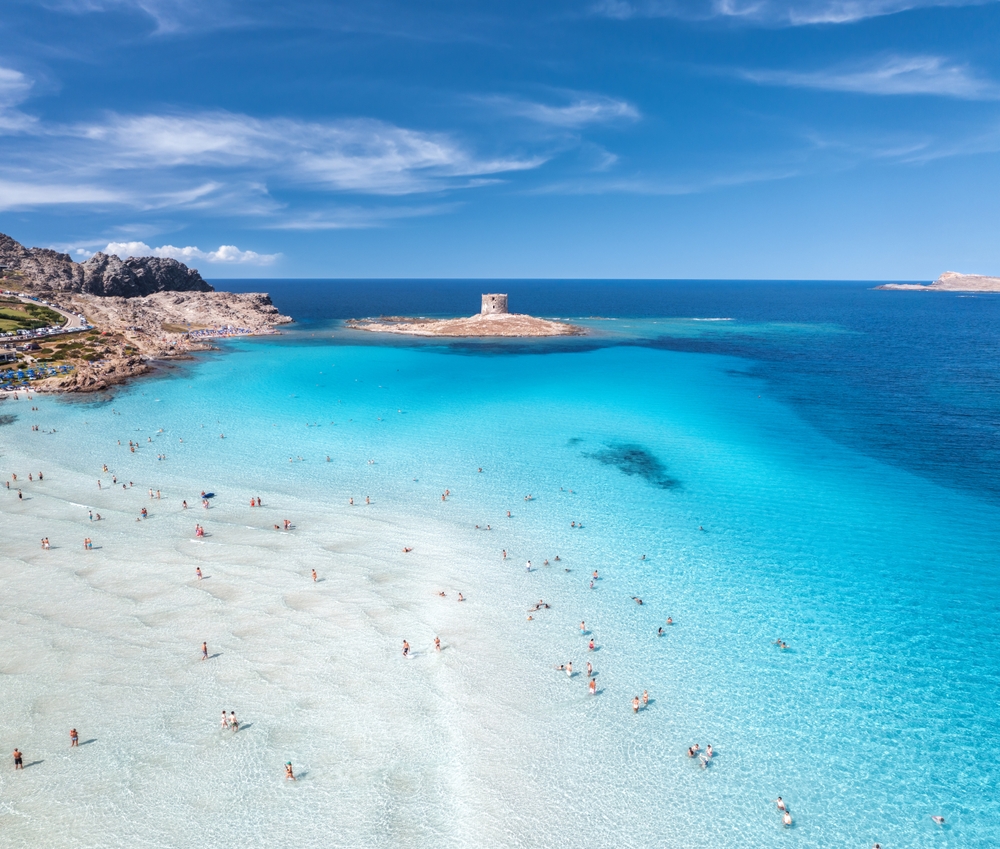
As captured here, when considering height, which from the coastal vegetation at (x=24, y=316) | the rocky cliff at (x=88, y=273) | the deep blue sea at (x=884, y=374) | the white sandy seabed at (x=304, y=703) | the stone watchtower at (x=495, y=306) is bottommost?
the white sandy seabed at (x=304, y=703)

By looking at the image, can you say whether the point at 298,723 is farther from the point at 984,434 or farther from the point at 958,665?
the point at 984,434

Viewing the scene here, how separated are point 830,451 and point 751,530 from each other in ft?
69.2

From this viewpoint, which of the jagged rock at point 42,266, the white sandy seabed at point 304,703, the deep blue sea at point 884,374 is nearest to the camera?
the white sandy seabed at point 304,703

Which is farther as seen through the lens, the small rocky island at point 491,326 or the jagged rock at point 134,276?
the jagged rock at point 134,276

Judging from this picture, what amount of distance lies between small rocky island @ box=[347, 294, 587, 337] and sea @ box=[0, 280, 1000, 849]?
246 ft

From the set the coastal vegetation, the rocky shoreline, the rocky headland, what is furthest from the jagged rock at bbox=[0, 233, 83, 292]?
the rocky shoreline

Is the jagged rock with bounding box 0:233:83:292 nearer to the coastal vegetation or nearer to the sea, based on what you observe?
the coastal vegetation

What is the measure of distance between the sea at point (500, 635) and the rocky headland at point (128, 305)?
3412 cm

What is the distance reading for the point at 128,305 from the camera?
133375 mm

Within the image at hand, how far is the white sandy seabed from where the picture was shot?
683 inches

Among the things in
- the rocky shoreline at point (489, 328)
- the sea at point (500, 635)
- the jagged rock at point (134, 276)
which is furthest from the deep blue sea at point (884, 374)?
the jagged rock at point (134, 276)

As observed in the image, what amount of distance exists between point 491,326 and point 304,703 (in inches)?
4560

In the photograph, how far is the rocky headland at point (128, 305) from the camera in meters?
88.0

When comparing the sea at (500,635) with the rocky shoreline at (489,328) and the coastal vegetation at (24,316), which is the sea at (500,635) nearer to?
the coastal vegetation at (24,316)
